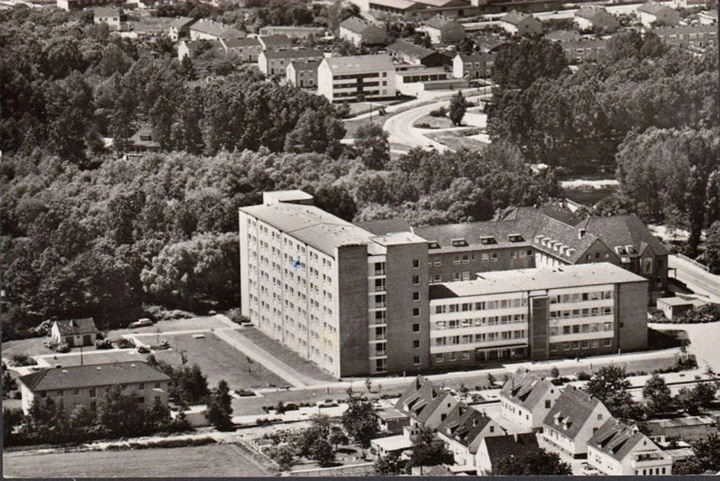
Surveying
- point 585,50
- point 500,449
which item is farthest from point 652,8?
point 500,449

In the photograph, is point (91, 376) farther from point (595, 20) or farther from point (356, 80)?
point (595, 20)

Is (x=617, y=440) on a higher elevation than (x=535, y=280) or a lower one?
lower

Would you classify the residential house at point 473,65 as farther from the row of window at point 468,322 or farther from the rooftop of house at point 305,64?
the row of window at point 468,322

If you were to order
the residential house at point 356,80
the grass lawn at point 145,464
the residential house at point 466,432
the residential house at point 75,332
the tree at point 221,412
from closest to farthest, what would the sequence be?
the residential house at point 466,432, the grass lawn at point 145,464, the tree at point 221,412, the residential house at point 75,332, the residential house at point 356,80

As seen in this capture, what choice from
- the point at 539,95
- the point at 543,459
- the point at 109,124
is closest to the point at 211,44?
the point at 109,124

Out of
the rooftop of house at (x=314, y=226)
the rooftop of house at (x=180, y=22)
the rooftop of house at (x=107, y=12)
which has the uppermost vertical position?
the rooftop of house at (x=107, y=12)

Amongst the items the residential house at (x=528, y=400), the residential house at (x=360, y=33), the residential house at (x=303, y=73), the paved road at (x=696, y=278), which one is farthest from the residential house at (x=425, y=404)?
the residential house at (x=360, y=33)

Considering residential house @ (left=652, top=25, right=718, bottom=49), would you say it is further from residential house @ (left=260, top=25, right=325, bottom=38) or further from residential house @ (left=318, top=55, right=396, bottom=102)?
residential house @ (left=260, top=25, right=325, bottom=38)
